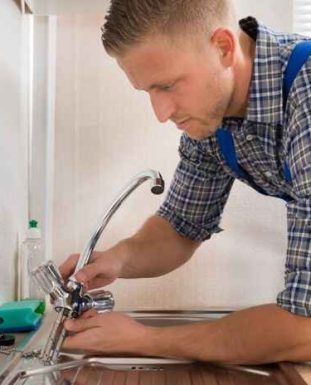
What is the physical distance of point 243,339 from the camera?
794mm

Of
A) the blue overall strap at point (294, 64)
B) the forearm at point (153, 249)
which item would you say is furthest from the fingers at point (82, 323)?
the blue overall strap at point (294, 64)

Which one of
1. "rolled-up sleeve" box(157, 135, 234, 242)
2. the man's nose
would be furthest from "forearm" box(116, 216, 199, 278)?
the man's nose

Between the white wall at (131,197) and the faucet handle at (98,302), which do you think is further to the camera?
the white wall at (131,197)

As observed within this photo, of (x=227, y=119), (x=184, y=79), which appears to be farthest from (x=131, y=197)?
(x=184, y=79)

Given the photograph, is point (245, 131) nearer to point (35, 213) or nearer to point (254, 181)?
point (254, 181)

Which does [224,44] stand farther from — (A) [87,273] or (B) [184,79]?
(A) [87,273]

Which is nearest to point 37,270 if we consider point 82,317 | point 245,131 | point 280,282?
point 82,317

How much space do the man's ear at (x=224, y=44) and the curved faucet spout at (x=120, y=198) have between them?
210 millimetres

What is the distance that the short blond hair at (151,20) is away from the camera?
0.81 metres

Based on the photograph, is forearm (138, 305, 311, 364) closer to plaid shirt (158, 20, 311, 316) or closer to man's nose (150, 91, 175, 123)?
plaid shirt (158, 20, 311, 316)

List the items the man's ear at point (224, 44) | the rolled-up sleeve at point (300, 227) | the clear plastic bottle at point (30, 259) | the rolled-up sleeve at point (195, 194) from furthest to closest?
the clear plastic bottle at point (30, 259) → the rolled-up sleeve at point (195, 194) → the man's ear at point (224, 44) → the rolled-up sleeve at point (300, 227)

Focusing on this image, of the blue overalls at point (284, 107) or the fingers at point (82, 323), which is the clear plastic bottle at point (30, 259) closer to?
the fingers at point (82, 323)

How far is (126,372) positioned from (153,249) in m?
0.32

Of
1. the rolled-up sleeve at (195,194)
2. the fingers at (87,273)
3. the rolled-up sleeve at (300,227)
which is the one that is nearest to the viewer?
the rolled-up sleeve at (300,227)
